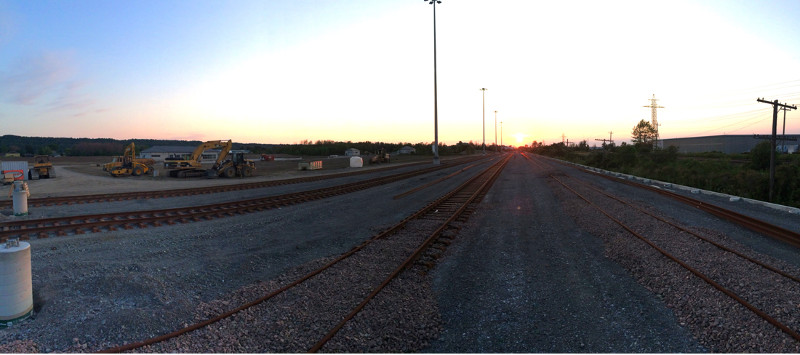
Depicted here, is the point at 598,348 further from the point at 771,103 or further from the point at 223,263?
the point at 771,103

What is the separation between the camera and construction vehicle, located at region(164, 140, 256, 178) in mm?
35906

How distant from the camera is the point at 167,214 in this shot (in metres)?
15.6

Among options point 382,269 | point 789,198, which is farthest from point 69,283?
point 789,198

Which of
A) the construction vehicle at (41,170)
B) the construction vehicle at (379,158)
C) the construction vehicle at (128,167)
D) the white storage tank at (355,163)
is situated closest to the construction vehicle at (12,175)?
the construction vehicle at (41,170)

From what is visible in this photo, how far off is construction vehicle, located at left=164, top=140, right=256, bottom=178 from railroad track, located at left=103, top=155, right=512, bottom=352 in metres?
28.4

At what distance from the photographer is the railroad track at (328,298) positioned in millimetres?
5680

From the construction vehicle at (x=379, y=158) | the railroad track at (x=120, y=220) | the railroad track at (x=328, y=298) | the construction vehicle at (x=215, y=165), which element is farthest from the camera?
the construction vehicle at (x=379, y=158)

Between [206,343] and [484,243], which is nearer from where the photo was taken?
[206,343]

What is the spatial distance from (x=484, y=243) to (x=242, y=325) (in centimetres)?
737

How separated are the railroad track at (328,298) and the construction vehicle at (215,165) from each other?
2838cm

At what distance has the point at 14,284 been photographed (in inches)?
236

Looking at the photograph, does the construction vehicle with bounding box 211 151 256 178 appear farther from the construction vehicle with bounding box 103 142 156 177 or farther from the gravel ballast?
the gravel ballast

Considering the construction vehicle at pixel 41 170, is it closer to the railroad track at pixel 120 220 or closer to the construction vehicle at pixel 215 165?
the construction vehicle at pixel 215 165

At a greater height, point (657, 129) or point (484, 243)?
point (657, 129)
